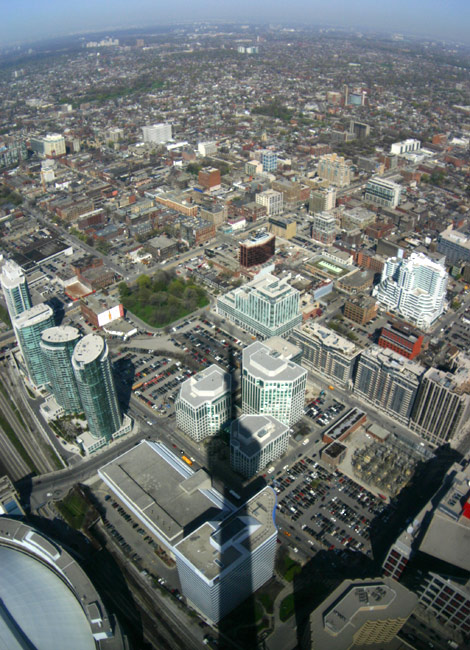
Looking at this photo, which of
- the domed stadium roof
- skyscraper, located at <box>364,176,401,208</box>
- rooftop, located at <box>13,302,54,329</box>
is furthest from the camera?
skyscraper, located at <box>364,176,401,208</box>

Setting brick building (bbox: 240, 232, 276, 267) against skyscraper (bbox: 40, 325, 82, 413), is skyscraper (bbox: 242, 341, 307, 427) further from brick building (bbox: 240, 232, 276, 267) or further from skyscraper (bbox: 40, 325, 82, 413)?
brick building (bbox: 240, 232, 276, 267)

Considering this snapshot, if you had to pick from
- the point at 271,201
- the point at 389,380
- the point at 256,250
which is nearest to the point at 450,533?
the point at 389,380

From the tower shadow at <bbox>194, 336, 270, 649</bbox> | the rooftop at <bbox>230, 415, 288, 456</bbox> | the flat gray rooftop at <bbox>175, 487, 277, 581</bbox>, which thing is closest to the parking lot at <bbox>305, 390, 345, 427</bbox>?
the rooftop at <bbox>230, 415, 288, 456</bbox>

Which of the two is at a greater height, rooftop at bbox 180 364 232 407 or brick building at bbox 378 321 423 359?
rooftop at bbox 180 364 232 407

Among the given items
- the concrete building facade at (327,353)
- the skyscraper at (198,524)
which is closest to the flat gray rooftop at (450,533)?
the skyscraper at (198,524)

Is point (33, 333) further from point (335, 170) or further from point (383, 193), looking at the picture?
point (335, 170)

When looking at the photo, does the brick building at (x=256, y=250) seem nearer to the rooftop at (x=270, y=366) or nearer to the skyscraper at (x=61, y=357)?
the rooftop at (x=270, y=366)
